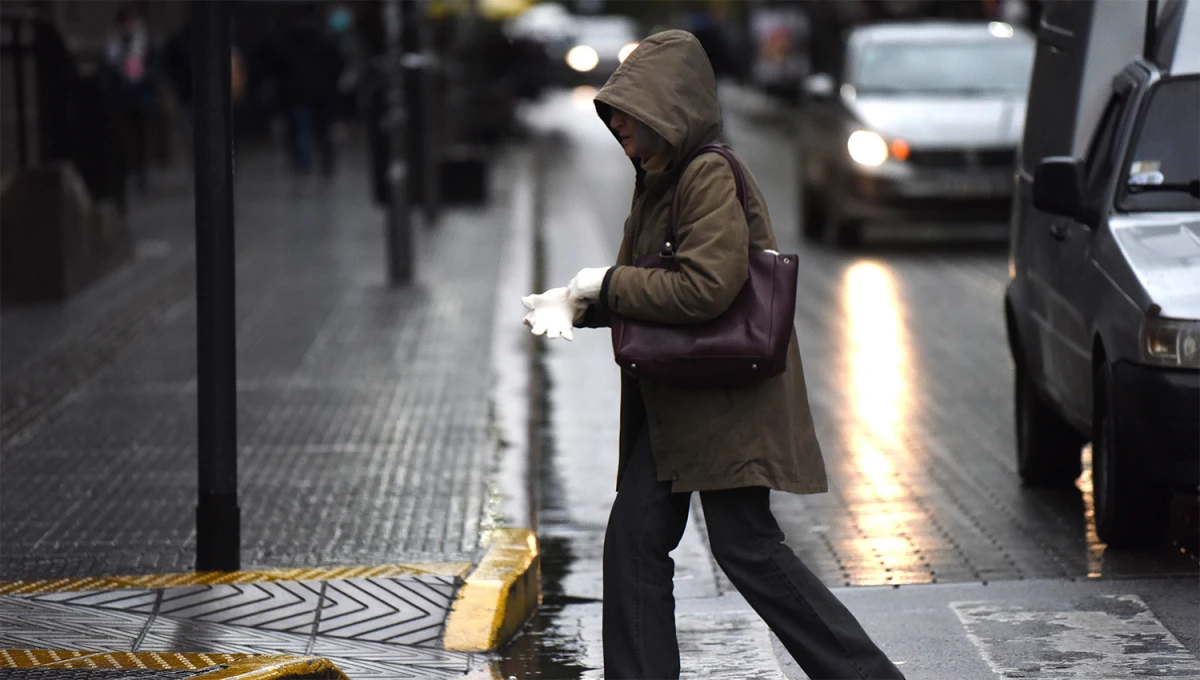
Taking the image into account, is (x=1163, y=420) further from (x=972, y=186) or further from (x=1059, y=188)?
(x=972, y=186)

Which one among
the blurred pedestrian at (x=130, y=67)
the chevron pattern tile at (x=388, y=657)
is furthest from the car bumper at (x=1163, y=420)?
the blurred pedestrian at (x=130, y=67)

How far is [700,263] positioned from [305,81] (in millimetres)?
19244

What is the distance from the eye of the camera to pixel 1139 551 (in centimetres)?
695

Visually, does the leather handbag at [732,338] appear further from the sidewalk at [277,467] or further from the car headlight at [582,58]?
the car headlight at [582,58]

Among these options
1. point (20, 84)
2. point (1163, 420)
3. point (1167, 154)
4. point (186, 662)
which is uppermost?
point (1167, 154)

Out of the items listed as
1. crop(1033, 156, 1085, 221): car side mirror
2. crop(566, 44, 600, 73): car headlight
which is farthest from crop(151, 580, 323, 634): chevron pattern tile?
crop(566, 44, 600, 73): car headlight

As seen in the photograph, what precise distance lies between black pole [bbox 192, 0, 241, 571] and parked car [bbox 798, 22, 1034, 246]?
10.9 metres

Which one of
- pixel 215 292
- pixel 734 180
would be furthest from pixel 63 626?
pixel 734 180

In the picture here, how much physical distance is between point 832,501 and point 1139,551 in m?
1.34

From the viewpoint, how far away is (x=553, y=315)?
4656 millimetres

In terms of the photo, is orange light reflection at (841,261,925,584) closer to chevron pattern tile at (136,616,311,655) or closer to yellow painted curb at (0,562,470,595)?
yellow painted curb at (0,562,470,595)

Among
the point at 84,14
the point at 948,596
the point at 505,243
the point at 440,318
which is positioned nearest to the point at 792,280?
the point at 948,596

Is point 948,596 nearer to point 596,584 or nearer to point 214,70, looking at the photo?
point 596,584

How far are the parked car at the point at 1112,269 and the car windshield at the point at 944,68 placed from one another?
9136 millimetres
